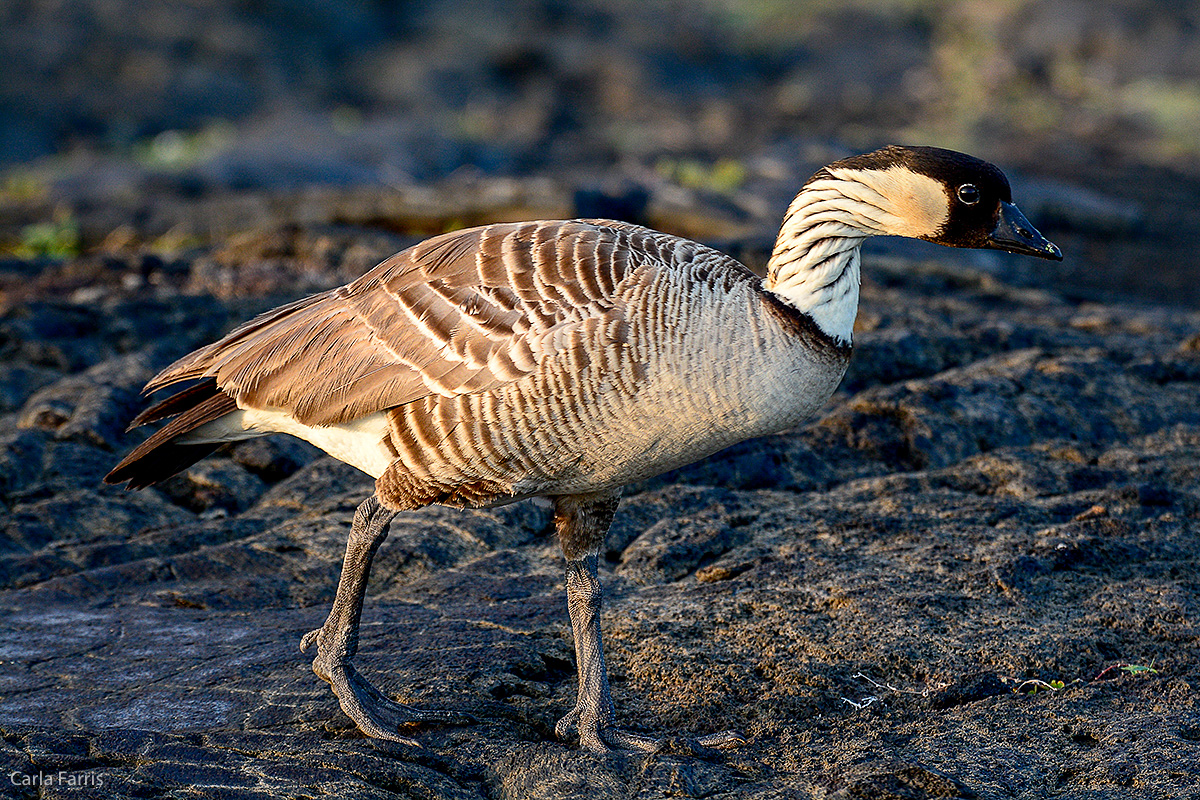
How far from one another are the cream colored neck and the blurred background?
6.25 metres

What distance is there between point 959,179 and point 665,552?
260 cm

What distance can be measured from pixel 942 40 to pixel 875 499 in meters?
22.8

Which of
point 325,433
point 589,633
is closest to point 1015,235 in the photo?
point 589,633

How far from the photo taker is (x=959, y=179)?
4.70 metres

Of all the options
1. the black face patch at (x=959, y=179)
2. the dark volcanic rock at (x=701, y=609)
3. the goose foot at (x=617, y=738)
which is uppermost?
the black face patch at (x=959, y=179)

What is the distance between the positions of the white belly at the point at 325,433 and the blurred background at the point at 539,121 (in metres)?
Result: 5.04

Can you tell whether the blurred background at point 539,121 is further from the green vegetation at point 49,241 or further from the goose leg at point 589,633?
the goose leg at point 589,633

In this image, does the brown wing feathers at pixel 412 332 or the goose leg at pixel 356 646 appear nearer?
the brown wing feathers at pixel 412 332

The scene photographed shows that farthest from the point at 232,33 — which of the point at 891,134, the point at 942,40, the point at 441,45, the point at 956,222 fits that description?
the point at 956,222

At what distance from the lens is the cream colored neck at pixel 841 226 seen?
469cm

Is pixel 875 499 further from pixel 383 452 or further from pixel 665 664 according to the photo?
pixel 383 452

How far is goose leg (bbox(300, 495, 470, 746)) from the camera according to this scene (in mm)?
4941

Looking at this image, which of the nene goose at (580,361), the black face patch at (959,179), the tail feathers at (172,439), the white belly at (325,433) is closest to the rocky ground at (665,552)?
the nene goose at (580,361)

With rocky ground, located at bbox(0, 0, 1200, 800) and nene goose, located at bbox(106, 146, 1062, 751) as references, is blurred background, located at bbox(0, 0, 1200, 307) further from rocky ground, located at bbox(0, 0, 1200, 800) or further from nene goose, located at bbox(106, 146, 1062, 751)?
nene goose, located at bbox(106, 146, 1062, 751)
